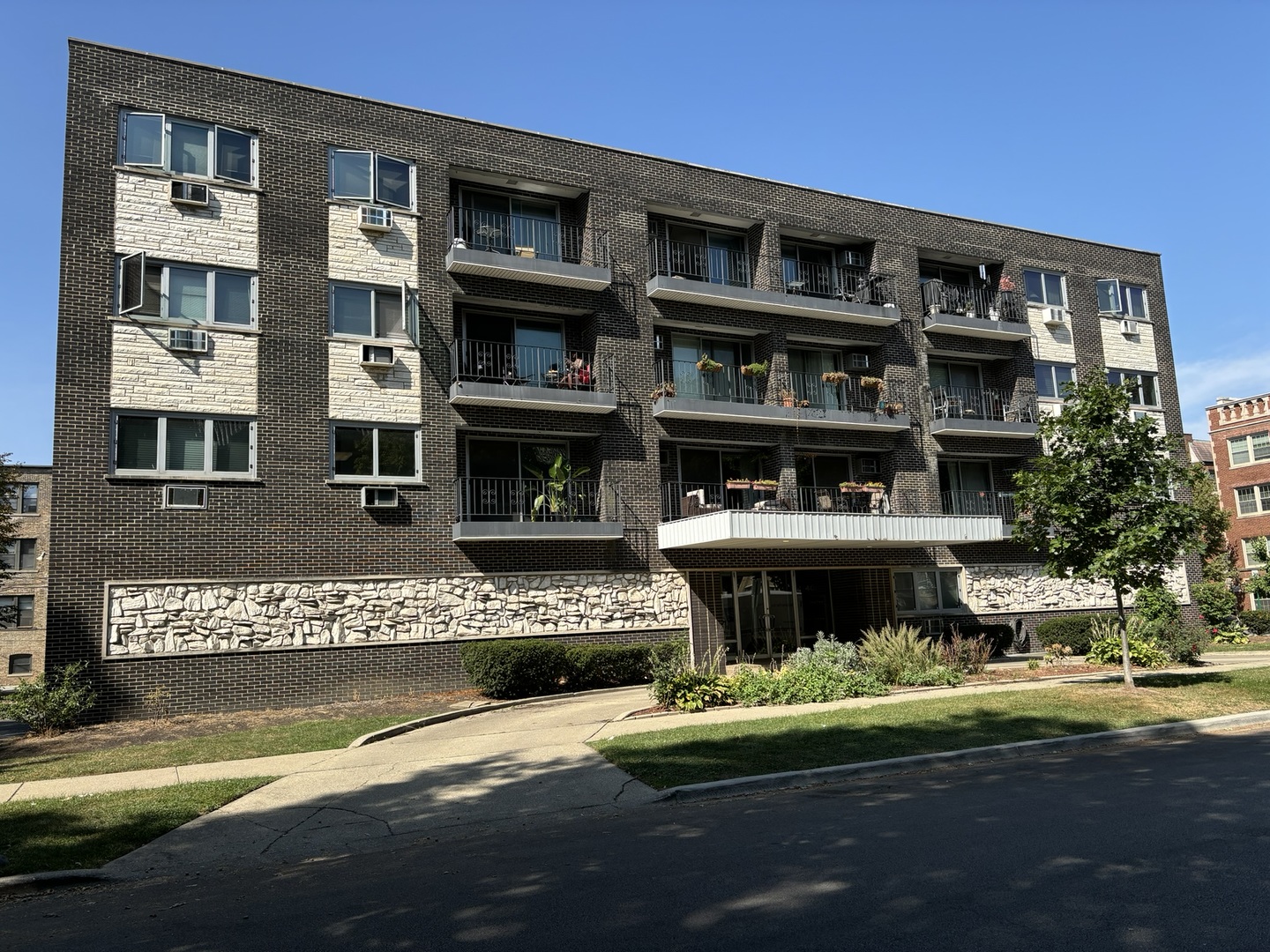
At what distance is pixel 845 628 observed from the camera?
84.9ft

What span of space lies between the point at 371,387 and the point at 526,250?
5.40 m

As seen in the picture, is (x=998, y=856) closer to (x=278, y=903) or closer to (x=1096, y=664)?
(x=278, y=903)

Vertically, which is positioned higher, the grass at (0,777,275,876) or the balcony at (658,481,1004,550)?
the balcony at (658,481,1004,550)

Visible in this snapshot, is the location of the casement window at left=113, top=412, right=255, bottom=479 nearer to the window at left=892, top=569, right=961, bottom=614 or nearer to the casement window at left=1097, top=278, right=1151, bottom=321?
the window at left=892, top=569, right=961, bottom=614

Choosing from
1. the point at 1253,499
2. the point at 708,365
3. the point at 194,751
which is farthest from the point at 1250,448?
the point at 194,751

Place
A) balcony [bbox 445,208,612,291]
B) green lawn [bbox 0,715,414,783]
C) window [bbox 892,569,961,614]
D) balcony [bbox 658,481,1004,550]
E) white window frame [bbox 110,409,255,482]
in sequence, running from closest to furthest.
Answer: green lawn [bbox 0,715,414,783]
white window frame [bbox 110,409,255,482]
balcony [bbox 658,481,1004,550]
balcony [bbox 445,208,612,291]
window [bbox 892,569,961,614]

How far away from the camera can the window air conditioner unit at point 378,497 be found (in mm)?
19734

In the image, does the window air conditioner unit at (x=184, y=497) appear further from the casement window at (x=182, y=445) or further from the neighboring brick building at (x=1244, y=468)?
the neighboring brick building at (x=1244, y=468)

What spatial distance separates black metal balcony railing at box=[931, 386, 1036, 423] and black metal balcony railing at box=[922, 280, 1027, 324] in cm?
238

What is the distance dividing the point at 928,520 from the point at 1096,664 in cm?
507

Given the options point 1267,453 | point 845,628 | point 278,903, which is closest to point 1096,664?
point 845,628

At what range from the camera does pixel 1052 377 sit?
30.3 meters

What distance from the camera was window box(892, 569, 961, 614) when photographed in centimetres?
2655

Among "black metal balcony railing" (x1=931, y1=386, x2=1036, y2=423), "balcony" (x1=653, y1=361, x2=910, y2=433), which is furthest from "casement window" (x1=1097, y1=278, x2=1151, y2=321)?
"balcony" (x1=653, y1=361, x2=910, y2=433)
